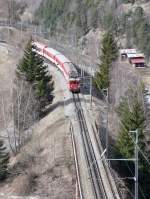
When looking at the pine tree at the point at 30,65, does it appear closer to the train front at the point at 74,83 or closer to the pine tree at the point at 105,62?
the train front at the point at 74,83

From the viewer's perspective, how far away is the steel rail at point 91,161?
176ft

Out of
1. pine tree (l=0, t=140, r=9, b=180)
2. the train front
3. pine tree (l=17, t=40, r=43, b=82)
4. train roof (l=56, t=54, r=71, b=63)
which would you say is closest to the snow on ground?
pine tree (l=0, t=140, r=9, b=180)

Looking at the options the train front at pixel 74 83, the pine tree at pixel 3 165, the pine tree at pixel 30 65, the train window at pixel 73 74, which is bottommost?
the pine tree at pixel 3 165

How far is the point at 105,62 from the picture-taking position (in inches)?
3762

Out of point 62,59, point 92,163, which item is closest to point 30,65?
point 62,59

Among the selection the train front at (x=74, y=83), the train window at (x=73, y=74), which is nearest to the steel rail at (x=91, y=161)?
the train front at (x=74, y=83)

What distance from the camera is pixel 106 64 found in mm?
94438

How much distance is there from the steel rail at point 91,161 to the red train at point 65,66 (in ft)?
19.8

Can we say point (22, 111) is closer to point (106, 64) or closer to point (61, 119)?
point (61, 119)

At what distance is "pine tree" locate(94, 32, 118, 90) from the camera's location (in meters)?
92.4

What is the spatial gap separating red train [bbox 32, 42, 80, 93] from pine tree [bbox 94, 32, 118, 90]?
4.52 meters

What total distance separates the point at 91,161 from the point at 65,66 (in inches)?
1379

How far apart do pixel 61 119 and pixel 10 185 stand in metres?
18.0

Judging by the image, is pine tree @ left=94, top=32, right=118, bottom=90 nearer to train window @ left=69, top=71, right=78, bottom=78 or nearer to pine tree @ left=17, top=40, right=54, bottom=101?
train window @ left=69, top=71, right=78, bottom=78
